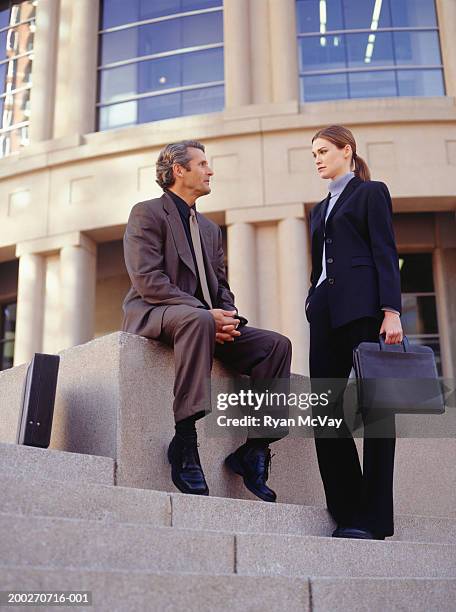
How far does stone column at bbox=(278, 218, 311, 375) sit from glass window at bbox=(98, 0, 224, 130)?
2804 millimetres

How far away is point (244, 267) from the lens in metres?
12.9

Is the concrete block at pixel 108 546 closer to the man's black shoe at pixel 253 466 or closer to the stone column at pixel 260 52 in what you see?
the man's black shoe at pixel 253 466

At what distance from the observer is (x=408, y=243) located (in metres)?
14.7

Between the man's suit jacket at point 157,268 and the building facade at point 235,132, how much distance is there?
757 centimetres

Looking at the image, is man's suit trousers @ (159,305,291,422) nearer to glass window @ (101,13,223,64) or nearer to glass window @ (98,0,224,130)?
glass window @ (98,0,224,130)

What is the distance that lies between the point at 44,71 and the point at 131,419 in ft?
40.8

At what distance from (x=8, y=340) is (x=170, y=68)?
6330 mm

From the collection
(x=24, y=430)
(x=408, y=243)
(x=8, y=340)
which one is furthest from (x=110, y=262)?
(x=24, y=430)

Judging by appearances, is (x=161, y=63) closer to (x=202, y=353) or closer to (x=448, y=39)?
(x=448, y=39)

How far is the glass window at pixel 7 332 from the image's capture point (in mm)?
16359

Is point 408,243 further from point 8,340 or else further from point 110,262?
point 8,340

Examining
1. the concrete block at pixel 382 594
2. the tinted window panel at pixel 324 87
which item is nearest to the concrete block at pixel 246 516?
the concrete block at pixel 382 594

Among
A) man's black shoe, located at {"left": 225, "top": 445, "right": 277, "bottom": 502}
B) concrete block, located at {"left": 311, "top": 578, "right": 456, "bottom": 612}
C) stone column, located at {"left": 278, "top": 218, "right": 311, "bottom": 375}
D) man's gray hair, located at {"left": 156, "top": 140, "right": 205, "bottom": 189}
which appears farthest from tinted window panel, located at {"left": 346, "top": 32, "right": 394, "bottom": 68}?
concrete block, located at {"left": 311, "top": 578, "right": 456, "bottom": 612}

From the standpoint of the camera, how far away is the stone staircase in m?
2.58
